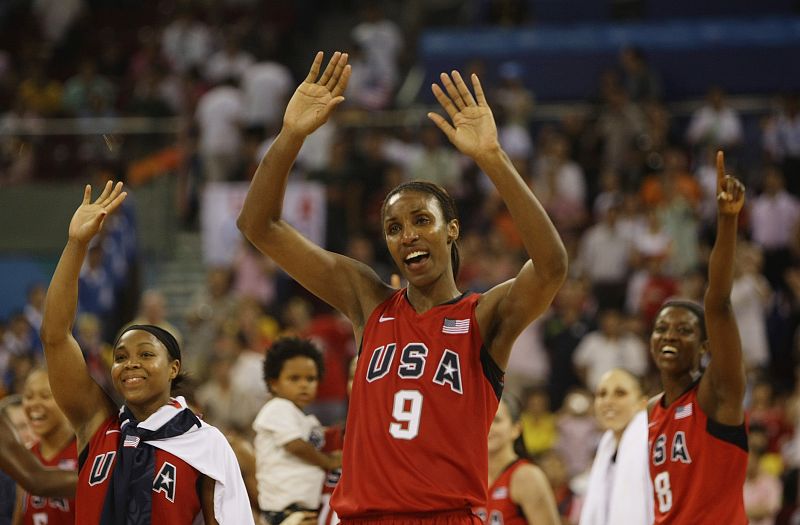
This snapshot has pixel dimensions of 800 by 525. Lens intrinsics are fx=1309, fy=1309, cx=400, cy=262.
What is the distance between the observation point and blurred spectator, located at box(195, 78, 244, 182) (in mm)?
17531

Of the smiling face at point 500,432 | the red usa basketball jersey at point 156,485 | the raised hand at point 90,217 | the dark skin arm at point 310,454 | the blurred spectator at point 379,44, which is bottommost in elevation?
the red usa basketball jersey at point 156,485

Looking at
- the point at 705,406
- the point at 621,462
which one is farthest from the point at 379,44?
the point at 705,406

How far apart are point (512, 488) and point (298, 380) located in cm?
135

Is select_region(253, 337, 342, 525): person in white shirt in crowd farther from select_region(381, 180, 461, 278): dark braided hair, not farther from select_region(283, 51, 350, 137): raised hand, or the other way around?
select_region(283, 51, 350, 137): raised hand

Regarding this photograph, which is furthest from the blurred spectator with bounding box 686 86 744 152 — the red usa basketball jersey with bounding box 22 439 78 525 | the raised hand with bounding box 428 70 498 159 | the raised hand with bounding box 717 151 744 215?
the raised hand with bounding box 428 70 498 159

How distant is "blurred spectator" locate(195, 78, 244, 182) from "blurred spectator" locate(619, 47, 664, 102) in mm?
5268

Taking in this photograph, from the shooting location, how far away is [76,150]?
1838cm

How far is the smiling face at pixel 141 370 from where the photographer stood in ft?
18.8

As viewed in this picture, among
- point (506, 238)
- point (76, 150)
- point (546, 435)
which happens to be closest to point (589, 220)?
point (506, 238)

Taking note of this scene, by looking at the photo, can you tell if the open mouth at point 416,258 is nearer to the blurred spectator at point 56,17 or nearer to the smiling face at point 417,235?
the smiling face at point 417,235

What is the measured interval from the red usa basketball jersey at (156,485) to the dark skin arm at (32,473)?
804mm

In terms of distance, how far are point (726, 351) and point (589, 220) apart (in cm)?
1028

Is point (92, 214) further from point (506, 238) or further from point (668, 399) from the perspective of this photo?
point (506, 238)

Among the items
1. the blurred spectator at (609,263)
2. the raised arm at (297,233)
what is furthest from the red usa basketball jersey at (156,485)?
the blurred spectator at (609,263)
